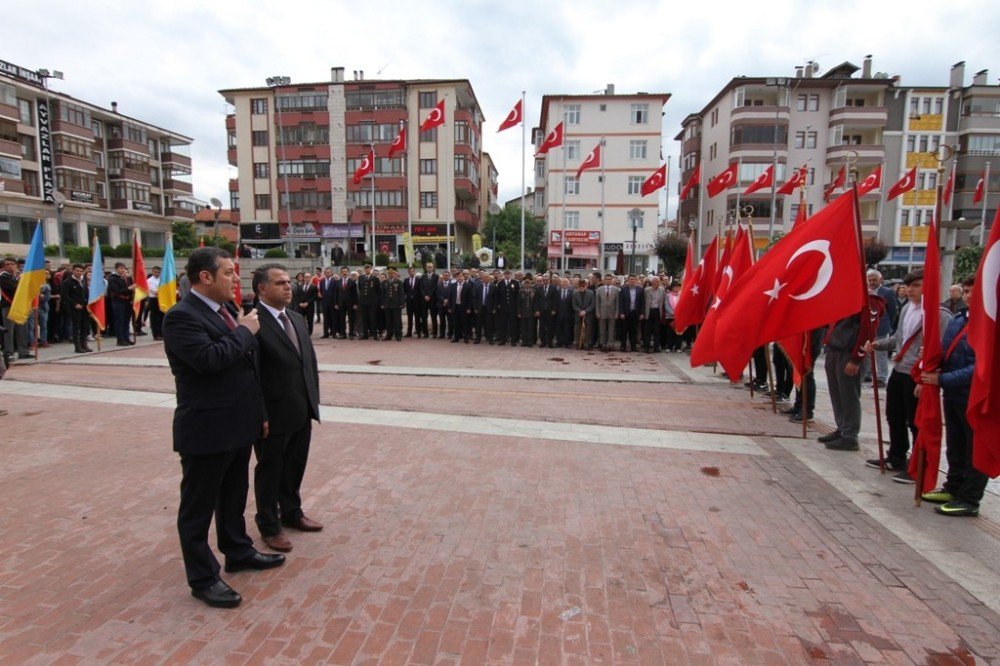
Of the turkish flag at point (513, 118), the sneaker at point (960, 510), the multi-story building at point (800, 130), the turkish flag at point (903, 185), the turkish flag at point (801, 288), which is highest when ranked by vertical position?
the multi-story building at point (800, 130)

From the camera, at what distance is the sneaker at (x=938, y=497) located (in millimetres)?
5047

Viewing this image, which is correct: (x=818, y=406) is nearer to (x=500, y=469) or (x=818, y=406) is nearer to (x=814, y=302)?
(x=814, y=302)

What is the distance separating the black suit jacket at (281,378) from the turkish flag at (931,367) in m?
5.07

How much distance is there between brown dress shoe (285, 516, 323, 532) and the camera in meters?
4.35

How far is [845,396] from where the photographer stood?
6.71 meters

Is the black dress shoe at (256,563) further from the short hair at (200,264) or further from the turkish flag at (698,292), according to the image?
the turkish flag at (698,292)

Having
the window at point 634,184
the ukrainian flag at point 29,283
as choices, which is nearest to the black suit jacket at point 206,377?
the ukrainian flag at point 29,283

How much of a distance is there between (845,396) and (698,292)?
4359mm

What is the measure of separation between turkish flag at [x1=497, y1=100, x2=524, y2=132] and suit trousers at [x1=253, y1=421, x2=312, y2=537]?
24773 millimetres

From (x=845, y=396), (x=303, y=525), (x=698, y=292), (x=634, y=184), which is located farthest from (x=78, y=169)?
(x=845, y=396)

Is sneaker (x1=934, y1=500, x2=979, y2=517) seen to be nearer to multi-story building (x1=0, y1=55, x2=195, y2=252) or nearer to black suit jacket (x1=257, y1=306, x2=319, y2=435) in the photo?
black suit jacket (x1=257, y1=306, x2=319, y2=435)

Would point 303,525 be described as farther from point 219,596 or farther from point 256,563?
point 219,596

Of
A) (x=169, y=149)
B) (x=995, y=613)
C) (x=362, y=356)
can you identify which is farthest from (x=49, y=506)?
(x=169, y=149)

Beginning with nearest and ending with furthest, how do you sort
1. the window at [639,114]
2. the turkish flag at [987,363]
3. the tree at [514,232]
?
the turkish flag at [987,363], the window at [639,114], the tree at [514,232]
